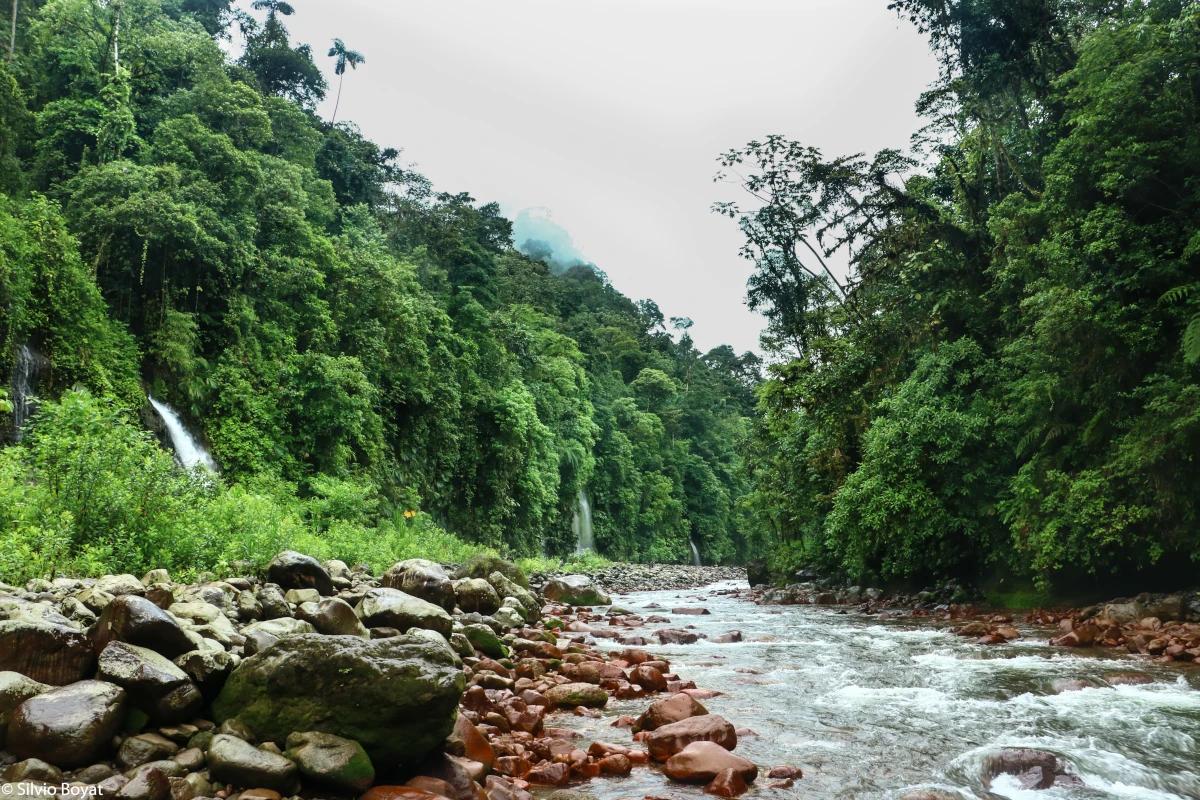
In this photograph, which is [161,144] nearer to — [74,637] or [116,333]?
[116,333]

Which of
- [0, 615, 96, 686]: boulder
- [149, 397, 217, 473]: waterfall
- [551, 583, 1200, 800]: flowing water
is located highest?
[149, 397, 217, 473]: waterfall

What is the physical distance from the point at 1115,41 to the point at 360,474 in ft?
66.7

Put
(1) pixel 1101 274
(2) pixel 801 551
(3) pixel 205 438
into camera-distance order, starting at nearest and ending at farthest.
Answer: (1) pixel 1101 274 → (3) pixel 205 438 → (2) pixel 801 551

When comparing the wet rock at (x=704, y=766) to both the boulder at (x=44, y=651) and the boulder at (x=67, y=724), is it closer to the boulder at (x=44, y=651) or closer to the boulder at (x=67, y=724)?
the boulder at (x=67, y=724)

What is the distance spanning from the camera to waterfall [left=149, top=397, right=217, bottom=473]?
16703mm

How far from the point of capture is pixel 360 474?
72.0ft

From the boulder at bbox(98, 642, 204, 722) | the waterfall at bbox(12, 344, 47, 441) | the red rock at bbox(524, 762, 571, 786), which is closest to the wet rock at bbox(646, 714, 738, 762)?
the red rock at bbox(524, 762, 571, 786)

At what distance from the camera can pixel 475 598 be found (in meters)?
10.5

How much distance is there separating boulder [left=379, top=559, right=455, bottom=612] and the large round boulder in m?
5.04

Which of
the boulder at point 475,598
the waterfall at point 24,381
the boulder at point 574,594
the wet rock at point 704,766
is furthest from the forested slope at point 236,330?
the wet rock at point 704,766

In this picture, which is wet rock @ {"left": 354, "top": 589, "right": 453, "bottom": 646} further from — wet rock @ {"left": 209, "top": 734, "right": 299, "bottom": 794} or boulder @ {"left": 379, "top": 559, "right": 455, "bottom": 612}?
wet rock @ {"left": 209, "top": 734, "right": 299, "bottom": 794}

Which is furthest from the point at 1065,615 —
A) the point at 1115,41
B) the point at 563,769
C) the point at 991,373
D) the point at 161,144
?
the point at 161,144

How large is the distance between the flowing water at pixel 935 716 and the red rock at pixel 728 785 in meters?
0.10

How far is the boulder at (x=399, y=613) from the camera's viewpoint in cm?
671
